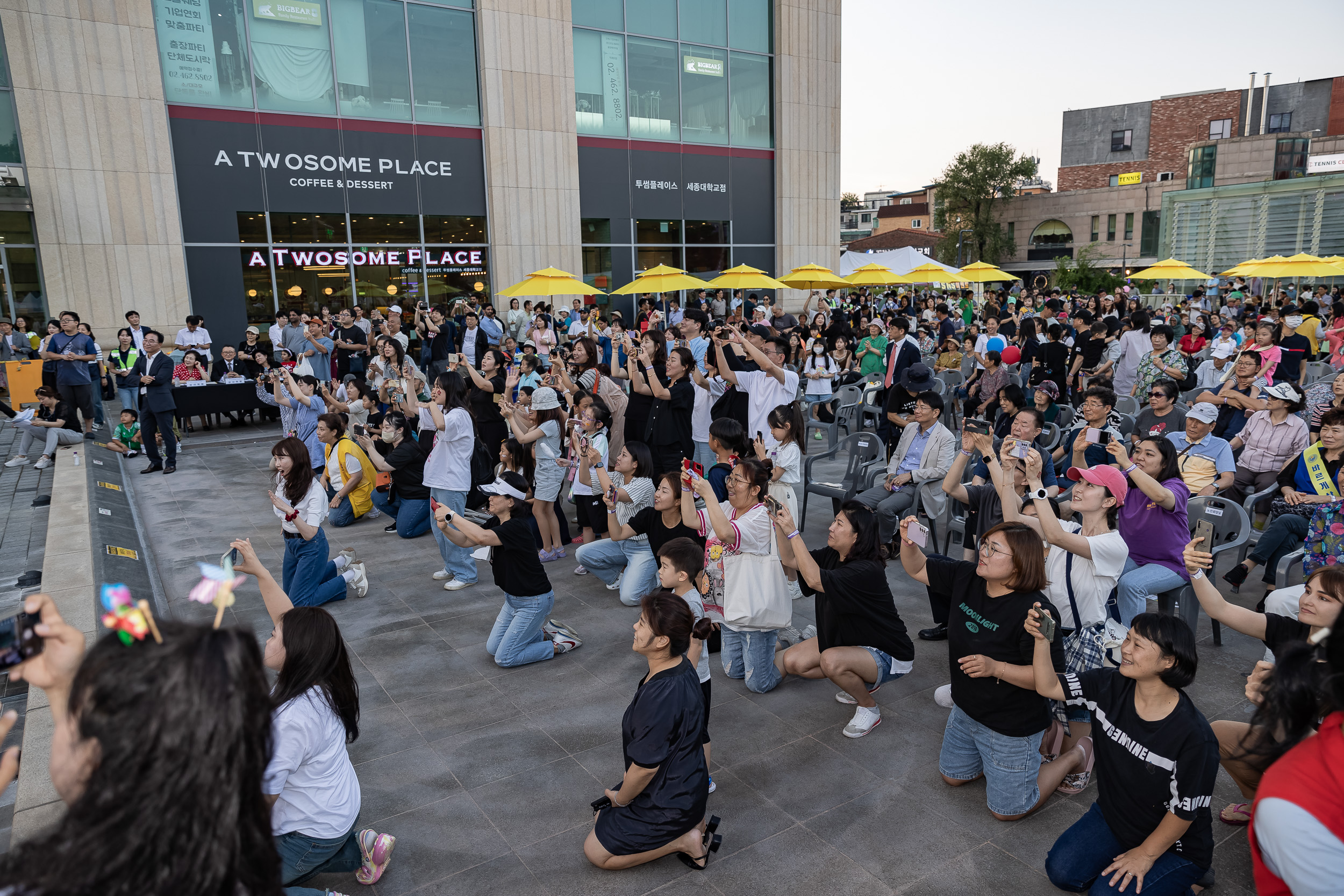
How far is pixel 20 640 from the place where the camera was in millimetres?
1938

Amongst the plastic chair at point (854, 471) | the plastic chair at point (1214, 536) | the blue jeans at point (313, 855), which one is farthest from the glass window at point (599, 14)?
the blue jeans at point (313, 855)

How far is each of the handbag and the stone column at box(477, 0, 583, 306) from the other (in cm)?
1593

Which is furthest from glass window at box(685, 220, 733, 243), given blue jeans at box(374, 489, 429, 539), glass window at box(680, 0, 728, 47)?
blue jeans at box(374, 489, 429, 539)

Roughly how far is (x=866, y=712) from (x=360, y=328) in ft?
42.2

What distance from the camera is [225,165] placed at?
656 inches

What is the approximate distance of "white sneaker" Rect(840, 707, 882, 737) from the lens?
15.5 feet

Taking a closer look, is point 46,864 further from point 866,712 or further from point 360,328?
point 360,328

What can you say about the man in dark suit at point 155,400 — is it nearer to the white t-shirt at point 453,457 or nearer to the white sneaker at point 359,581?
the white t-shirt at point 453,457

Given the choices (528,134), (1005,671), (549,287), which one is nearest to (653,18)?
(528,134)

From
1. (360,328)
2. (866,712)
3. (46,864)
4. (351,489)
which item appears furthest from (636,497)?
(360,328)

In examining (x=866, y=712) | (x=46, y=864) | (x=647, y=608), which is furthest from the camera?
(x=866, y=712)

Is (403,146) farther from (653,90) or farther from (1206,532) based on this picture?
(1206,532)

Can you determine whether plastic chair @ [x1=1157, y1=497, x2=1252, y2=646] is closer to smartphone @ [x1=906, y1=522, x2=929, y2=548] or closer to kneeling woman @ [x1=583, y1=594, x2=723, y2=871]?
smartphone @ [x1=906, y1=522, x2=929, y2=548]

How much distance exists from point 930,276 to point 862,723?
57.4 feet
